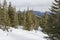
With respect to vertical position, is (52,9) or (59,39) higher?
(52,9)

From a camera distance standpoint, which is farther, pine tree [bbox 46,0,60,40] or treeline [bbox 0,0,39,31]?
treeline [bbox 0,0,39,31]

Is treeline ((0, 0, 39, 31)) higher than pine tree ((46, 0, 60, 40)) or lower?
lower

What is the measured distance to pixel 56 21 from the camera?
1784 cm

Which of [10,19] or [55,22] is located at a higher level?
[55,22]

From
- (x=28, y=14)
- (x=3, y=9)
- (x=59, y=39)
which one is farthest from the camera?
(x=28, y=14)

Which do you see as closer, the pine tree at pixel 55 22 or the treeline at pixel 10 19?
the pine tree at pixel 55 22

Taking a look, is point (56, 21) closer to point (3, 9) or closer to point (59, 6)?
point (59, 6)

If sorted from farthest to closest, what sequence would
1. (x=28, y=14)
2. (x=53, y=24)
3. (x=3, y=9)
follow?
1. (x=28, y=14)
2. (x=3, y=9)
3. (x=53, y=24)

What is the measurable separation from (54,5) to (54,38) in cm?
282

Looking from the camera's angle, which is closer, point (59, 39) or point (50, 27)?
point (59, 39)

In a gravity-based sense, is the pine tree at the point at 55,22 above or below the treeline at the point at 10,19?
above

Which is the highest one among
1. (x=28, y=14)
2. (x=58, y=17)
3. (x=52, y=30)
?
(x=58, y=17)

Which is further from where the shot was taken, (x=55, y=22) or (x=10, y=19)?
(x=10, y=19)

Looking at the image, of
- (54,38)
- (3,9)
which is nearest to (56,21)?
(54,38)
